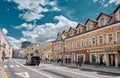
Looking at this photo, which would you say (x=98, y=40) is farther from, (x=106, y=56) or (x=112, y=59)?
(x=112, y=59)

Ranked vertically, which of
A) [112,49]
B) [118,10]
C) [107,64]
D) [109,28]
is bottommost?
[107,64]

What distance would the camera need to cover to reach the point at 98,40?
127ft

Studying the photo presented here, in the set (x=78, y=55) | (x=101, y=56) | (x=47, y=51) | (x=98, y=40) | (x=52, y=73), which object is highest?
(x=98, y=40)

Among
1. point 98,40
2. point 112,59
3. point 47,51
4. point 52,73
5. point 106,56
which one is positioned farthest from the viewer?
point 47,51

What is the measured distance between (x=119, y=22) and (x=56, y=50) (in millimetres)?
36113

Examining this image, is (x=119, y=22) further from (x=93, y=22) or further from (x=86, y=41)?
(x=86, y=41)

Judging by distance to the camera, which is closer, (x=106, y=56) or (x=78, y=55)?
(x=106, y=56)

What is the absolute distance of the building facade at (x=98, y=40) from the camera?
110 feet

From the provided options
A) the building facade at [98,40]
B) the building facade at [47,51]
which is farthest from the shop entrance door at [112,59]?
the building facade at [47,51]

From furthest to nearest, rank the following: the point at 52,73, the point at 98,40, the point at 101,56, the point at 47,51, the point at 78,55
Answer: the point at 47,51
the point at 78,55
the point at 98,40
the point at 101,56
the point at 52,73

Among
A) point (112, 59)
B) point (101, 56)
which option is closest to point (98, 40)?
point (101, 56)

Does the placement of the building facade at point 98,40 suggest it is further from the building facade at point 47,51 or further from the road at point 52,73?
the building facade at point 47,51

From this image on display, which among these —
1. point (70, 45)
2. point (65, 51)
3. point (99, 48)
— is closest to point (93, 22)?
point (99, 48)

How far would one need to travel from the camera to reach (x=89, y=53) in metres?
42.0
